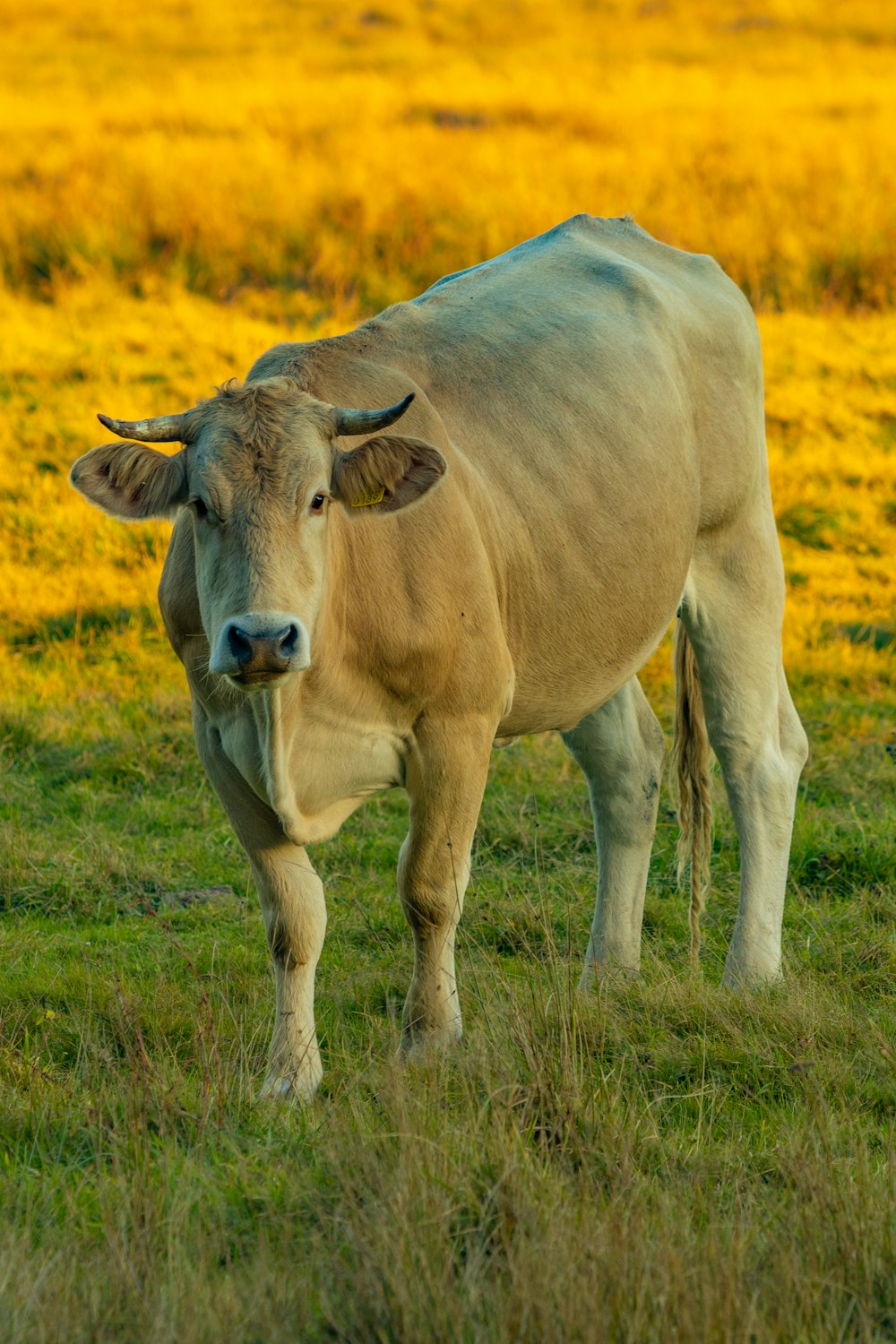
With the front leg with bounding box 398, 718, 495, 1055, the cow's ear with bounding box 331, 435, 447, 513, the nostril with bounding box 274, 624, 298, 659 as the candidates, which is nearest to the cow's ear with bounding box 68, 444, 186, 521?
the cow's ear with bounding box 331, 435, 447, 513

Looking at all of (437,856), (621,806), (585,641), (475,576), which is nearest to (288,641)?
(475,576)

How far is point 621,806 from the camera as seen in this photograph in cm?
561

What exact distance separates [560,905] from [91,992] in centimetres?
186

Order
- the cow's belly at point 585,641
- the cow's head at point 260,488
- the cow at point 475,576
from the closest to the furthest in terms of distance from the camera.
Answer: the cow's head at point 260,488, the cow at point 475,576, the cow's belly at point 585,641

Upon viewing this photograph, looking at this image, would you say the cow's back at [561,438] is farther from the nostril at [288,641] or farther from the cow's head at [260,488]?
the nostril at [288,641]

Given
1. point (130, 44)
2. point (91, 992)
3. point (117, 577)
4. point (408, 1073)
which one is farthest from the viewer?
point (130, 44)

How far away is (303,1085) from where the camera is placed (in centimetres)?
414

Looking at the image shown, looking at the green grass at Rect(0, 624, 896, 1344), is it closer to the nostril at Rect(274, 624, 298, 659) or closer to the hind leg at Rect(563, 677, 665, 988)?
the hind leg at Rect(563, 677, 665, 988)

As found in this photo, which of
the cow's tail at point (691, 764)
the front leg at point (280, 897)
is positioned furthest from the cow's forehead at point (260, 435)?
the cow's tail at point (691, 764)

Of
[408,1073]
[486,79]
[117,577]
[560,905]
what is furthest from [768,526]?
[486,79]

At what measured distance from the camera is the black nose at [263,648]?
3559 millimetres

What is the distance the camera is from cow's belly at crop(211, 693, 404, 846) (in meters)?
4.14

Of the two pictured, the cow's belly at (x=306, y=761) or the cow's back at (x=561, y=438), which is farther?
the cow's back at (x=561, y=438)

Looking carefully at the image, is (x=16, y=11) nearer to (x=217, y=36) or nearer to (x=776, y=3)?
(x=217, y=36)
